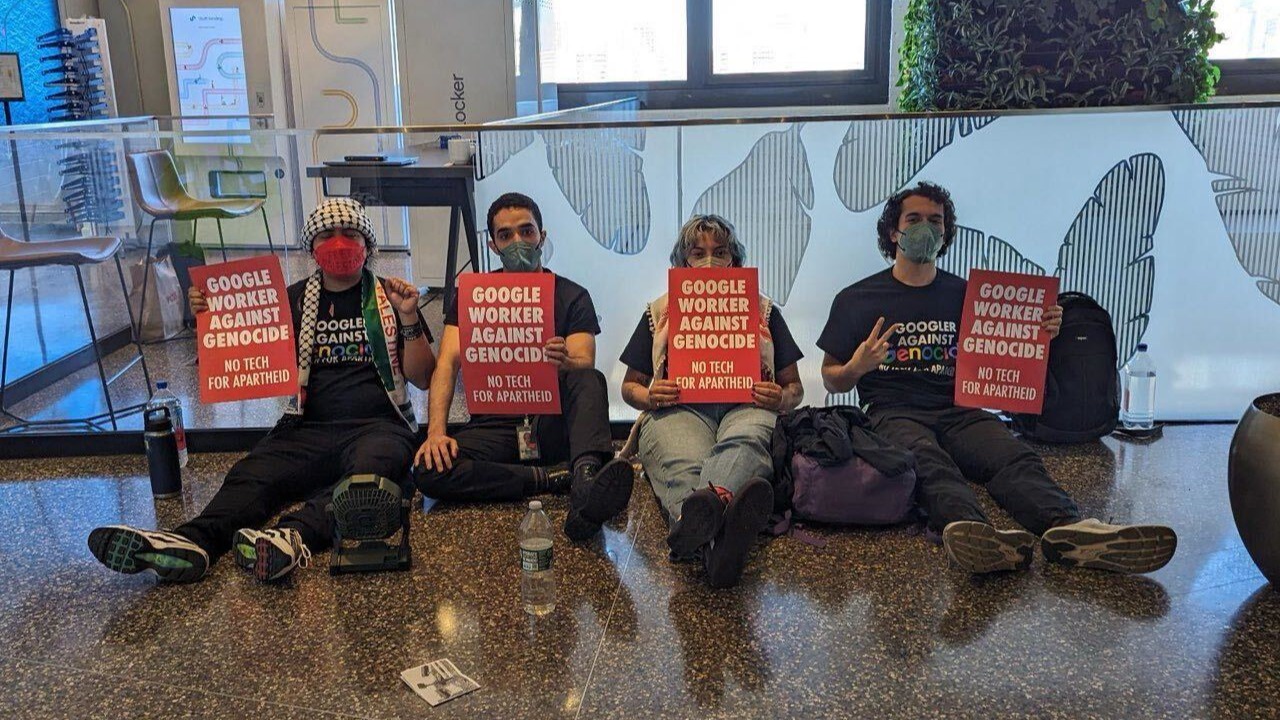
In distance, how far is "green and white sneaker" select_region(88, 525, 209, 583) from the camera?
2479 millimetres

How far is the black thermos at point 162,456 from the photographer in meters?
3.08

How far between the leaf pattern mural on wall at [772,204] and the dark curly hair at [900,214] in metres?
0.29

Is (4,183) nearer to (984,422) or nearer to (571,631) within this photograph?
(571,631)

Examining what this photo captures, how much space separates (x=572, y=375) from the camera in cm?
305

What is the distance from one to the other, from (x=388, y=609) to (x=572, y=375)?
36.0 inches

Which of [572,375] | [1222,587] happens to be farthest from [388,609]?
[1222,587]

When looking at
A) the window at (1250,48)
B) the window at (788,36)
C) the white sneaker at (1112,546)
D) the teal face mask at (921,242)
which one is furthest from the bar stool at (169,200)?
the window at (1250,48)

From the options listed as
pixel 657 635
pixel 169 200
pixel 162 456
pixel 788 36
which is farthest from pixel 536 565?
pixel 788 36

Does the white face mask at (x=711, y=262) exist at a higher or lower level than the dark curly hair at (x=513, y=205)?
lower

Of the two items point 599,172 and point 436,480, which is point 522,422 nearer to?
point 436,480

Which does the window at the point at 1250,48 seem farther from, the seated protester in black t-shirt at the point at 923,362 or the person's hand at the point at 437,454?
the person's hand at the point at 437,454

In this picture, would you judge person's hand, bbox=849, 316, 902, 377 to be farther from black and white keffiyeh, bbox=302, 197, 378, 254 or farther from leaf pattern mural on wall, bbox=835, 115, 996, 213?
black and white keffiyeh, bbox=302, 197, 378, 254

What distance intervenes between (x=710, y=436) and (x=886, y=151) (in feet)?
3.65

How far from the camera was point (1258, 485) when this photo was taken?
2.30 m
